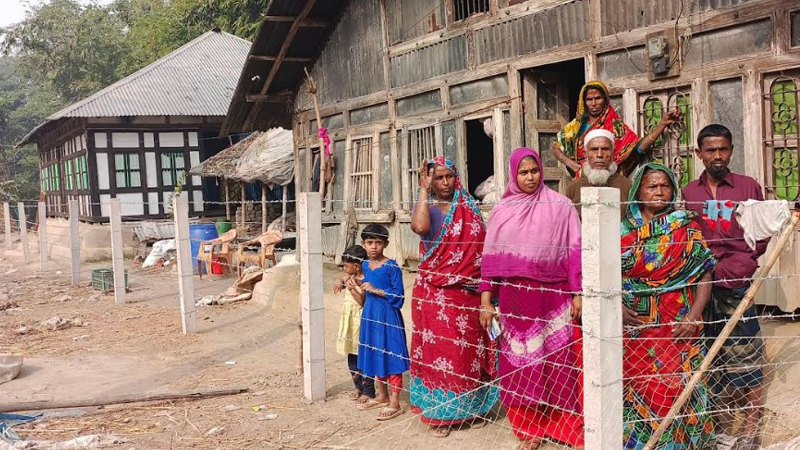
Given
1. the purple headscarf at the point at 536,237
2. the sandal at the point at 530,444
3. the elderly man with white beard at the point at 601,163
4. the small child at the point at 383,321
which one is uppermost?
the elderly man with white beard at the point at 601,163

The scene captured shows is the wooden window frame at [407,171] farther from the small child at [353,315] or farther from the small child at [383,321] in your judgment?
the small child at [383,321]

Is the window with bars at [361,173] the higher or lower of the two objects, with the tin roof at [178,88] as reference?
lower

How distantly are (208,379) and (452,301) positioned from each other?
9.59ft

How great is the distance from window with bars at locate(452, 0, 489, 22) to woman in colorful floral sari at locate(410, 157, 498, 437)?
4.41 metres

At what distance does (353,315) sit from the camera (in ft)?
17.8

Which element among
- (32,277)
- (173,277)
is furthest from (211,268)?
(32,277)

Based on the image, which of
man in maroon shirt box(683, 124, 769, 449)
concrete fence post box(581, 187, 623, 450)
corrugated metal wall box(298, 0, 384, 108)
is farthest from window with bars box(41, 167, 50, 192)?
concrete fence post box(581, 187, 623, 450)

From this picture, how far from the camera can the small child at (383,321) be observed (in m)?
5.05

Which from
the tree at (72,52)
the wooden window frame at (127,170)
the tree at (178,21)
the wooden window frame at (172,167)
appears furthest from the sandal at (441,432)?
the tree at (72,52)

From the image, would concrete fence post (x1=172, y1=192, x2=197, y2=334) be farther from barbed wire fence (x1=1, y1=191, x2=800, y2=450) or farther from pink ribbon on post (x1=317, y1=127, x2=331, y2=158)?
barbed wire fence (x1=1, y1=191, x2=800, y2=450)

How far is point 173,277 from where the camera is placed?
14.2m

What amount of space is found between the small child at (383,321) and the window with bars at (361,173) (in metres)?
5.37

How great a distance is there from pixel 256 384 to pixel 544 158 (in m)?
3.97

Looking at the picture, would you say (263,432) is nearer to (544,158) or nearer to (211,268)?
(544,158)
